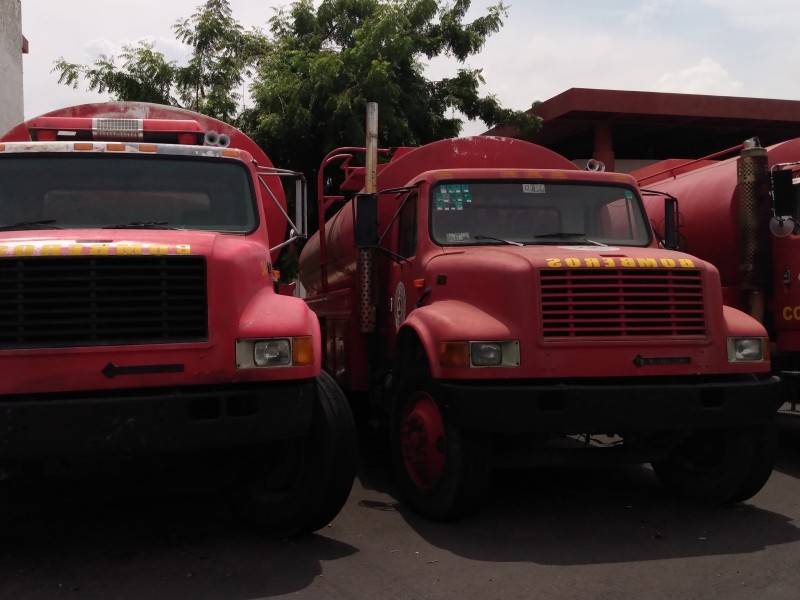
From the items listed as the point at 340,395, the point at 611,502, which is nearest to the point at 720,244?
the point at 611,502

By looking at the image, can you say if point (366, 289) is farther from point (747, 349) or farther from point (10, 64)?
point (10, 64)

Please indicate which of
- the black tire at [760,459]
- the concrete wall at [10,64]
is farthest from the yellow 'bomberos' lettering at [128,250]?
the concrete wall at [10,64]

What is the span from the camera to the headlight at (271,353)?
4.42 m

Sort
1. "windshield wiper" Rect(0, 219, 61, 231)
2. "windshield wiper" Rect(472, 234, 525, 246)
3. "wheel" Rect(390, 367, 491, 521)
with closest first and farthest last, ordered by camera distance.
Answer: "windshield wiper" Rect(0, 219, 61, 231), "wheel" Rect(390, 367, 491, 521), "windshield wiper" Rect(472, 234, 525, 246)

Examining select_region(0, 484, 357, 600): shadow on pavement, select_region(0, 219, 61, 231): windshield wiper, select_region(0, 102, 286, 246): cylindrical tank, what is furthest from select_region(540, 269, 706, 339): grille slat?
select_region(0, 219, 61, 231): windshield wiper

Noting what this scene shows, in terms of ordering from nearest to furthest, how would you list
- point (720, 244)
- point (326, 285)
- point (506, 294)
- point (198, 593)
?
1. point (198, 593)
2. point (506, 294)
3. point (720, 244)
4. point (326, 285)

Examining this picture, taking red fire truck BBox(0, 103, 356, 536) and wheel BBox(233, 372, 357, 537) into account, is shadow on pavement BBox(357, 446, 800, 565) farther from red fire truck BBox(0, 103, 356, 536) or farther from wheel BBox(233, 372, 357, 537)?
red fire truck BBox(0, 103, 356, 536)

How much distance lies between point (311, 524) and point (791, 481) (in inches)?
164

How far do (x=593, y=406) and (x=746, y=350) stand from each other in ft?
4.05

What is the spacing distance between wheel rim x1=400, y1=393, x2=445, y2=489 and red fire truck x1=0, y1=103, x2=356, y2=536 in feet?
2.47

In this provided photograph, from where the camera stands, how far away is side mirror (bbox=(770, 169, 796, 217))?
6.98 metres

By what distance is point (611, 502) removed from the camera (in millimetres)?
5781

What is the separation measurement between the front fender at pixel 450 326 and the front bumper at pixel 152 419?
3.27 ft

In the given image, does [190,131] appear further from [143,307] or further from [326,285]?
[326,285]
